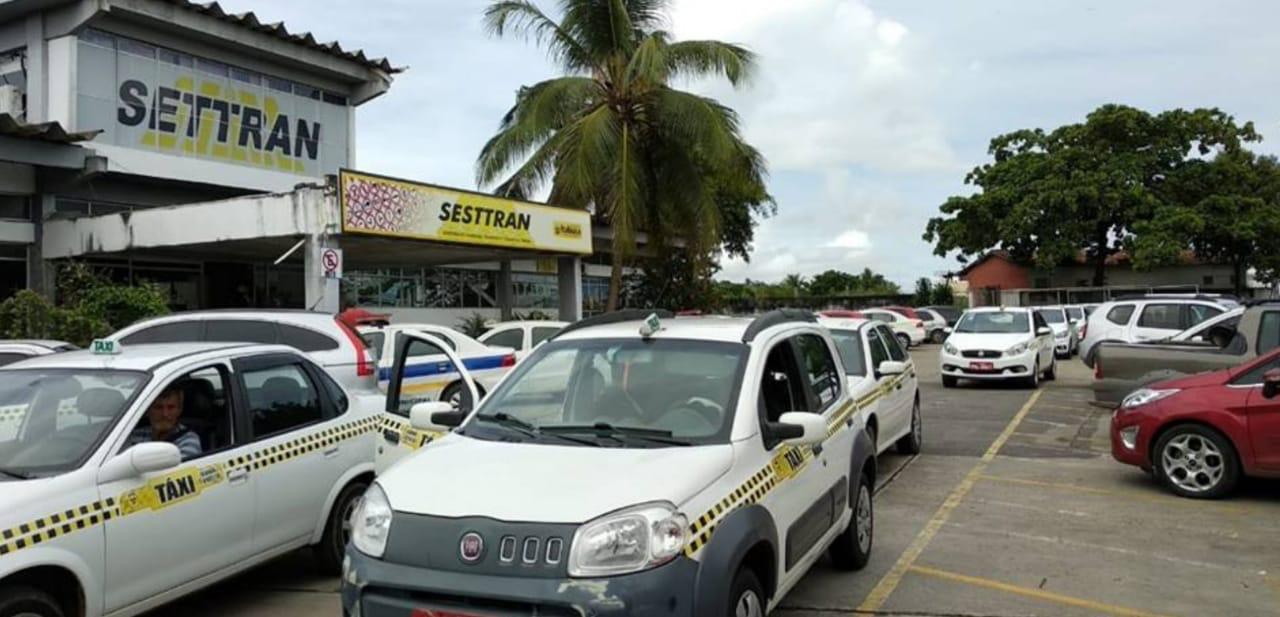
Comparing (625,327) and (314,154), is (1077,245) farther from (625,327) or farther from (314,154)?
(625,327)

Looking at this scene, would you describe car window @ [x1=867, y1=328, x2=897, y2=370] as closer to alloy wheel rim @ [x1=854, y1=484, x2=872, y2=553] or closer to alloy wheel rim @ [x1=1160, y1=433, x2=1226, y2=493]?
alloy wheel rim @ [x1=1160, y1=433, x2=1226, y2=493]

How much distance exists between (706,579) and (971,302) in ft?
162

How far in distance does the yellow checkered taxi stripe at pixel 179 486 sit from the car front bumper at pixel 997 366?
13.9 metres

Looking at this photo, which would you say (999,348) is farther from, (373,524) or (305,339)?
(373,524)

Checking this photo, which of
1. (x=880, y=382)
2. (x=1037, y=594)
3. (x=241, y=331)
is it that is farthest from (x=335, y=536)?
(x=880, y=382)

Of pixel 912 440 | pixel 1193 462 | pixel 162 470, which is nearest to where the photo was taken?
pixel 162 470

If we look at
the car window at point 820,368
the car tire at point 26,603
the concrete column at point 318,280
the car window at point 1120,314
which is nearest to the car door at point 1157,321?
the car window at point 1120,314

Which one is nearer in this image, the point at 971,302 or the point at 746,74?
the point at 746,74

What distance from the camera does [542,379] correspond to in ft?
16.1

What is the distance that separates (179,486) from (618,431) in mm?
2270

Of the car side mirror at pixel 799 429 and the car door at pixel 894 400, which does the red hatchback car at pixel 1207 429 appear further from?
the car side mirror at pixel 799 429

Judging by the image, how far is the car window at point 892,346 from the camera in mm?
10391

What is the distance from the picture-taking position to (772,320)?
5242 mm

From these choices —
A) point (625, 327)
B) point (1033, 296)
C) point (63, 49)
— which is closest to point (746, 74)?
point (63, 49)
